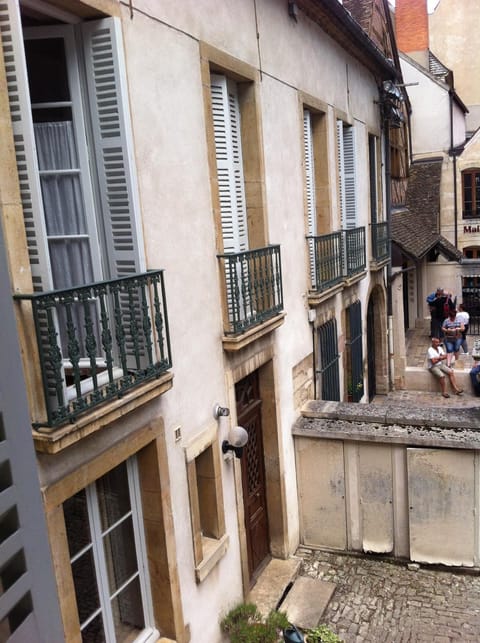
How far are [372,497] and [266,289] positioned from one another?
3.25 m

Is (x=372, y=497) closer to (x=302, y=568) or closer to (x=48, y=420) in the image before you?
(x=302, y=568)

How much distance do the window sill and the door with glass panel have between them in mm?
645

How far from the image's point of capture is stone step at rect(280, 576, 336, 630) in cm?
678

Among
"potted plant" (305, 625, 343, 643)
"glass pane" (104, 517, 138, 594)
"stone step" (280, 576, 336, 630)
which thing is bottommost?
"stone step" (280, 576, 336, 630)

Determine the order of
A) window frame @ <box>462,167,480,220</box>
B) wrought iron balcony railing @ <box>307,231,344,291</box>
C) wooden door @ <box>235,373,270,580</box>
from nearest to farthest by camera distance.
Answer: wooden door @ <box>235,373,270,580</box> → wrought iron balcony railing @ <box>307,231,344,291</box> → window frame @ <box>462,167,480,220</box>

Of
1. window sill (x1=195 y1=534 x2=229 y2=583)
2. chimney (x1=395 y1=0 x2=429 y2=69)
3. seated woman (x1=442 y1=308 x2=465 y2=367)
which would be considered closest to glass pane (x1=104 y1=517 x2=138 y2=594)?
window sill (x1=195 y1=534 x2=229 y2=583)

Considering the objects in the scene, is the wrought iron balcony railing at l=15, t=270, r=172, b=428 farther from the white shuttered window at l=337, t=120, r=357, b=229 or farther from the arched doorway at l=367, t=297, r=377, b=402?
the arched doorway at l=367, t=297, r=377, b=402

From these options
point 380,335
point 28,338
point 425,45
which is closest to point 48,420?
point 28,338

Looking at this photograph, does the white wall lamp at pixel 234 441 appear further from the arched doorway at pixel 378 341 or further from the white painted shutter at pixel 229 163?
the arched doorway at pixel 378 341

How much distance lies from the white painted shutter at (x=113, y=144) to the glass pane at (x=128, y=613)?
2.52 m

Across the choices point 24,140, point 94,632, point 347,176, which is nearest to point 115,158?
point 24,140

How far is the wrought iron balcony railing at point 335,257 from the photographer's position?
9016 mm

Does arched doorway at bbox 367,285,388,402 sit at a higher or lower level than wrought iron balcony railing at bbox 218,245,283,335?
lower

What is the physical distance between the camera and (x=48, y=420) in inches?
133
